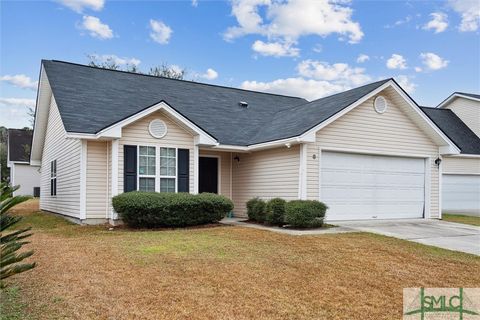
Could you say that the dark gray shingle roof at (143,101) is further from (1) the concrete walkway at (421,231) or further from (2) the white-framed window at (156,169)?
(1) the concrete walkway at (421,231)

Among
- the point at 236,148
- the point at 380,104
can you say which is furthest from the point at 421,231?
the point at 236,148

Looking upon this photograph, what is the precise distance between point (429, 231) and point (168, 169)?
796 centimetres

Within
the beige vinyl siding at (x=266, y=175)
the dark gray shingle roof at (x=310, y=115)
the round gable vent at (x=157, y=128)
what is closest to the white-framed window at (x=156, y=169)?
the round gable vent at (x=157, y=128)

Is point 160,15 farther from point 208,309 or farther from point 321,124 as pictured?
point 208,309

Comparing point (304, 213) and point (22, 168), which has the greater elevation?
point (22, 168)

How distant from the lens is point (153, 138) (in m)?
12.5

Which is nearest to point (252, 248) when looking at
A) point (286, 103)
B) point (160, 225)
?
point (160, 225)

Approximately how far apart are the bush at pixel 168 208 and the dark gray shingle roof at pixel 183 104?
99.4 inches

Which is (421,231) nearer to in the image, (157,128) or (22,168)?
(157,128)

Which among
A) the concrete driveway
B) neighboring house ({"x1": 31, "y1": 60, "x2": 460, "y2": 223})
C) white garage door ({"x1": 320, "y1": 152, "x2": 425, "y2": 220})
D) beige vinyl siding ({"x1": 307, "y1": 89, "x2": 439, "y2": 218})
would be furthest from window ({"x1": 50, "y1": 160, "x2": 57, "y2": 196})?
the concrete driveway

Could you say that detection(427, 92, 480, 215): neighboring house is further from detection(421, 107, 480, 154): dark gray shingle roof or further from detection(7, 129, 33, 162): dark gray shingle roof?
detection(7, 129, 33, 162): dark gray shingle roof

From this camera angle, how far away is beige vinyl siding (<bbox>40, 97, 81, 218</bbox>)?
1282 centimetres

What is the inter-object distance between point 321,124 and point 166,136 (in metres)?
4.83

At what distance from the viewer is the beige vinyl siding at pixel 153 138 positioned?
474 inches
